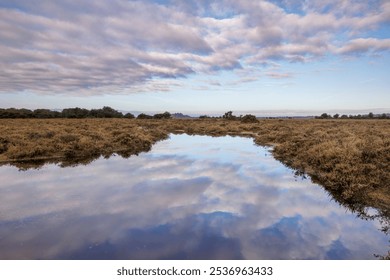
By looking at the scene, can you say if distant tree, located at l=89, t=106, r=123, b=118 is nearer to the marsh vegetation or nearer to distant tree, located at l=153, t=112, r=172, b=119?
distant tree, located at l=153, t=112, r=172, b=119

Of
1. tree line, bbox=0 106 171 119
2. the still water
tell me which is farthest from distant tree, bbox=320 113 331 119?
the still water

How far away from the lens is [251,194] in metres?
10.1

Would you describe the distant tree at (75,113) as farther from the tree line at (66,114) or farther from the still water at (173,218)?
the still water at (173,218)

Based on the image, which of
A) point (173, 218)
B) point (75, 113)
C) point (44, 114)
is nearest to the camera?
point (173, 218)

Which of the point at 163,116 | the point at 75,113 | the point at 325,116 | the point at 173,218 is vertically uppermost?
the point at 75,113

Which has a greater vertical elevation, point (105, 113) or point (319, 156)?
point (105, 113)

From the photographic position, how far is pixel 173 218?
7.64m

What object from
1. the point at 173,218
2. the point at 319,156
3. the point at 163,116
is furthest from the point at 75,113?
the point at 173,218

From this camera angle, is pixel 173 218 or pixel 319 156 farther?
pixel 319 156

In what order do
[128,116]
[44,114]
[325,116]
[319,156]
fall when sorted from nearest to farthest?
[319,156], [44,114], [128,116], [325,116]

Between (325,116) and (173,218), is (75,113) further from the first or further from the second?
(325,116)

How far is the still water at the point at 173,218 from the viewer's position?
5875 mm
